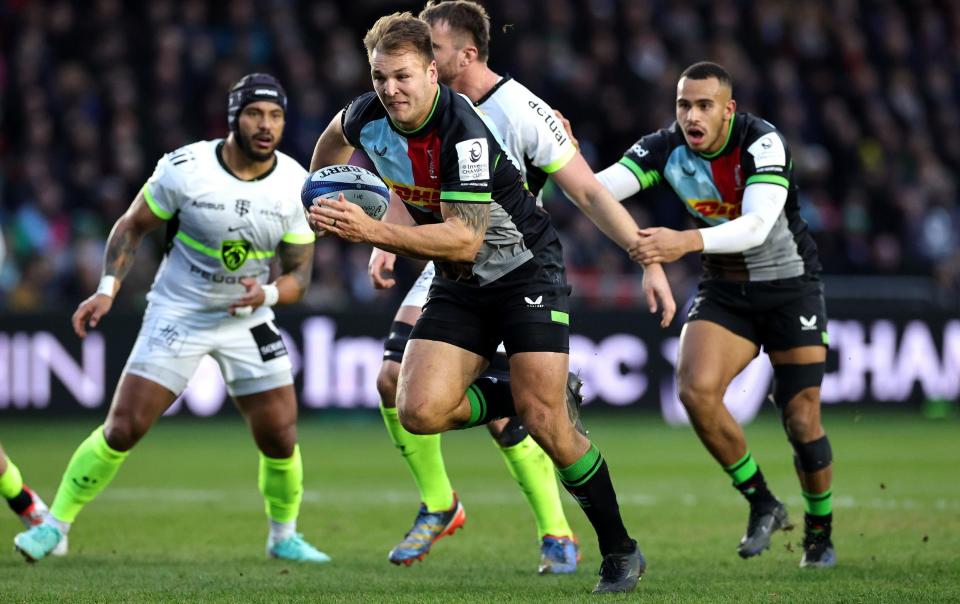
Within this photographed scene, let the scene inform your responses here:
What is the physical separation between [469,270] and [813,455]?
2.43 metres

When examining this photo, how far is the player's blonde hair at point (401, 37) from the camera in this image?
6.27 meters

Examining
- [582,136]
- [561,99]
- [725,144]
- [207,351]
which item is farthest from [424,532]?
[561,99]

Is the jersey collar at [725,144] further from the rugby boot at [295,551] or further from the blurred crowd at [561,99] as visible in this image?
the blurred crowd at [561,99]

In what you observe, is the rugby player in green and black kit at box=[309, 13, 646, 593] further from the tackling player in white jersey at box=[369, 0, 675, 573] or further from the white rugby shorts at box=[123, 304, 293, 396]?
the white rugby shorts at box=[123, 304, 293, 396]

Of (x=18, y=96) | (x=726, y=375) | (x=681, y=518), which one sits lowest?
(x=681, y=518)

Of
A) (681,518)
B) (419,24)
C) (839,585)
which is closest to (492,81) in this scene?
(419,24)

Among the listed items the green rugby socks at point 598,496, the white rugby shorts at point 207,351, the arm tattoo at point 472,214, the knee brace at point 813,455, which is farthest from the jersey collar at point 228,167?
the knee brace at point 813,455

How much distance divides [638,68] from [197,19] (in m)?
6.47

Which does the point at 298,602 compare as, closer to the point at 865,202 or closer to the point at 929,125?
the point at 865,202

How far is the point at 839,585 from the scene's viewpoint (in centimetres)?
686

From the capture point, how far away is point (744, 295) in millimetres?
8148

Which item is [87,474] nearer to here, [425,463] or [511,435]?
[425,463]

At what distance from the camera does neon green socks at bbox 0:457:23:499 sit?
8.14m

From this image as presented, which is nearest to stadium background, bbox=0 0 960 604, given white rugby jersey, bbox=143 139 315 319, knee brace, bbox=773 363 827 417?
knee brace, bbox=773 363 827 417
